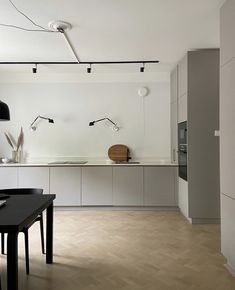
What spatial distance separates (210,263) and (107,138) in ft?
10.3

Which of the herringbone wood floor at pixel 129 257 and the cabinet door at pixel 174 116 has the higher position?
the cabinet door at pixel 174 116

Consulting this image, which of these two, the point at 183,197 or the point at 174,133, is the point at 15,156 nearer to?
the point at 174,133

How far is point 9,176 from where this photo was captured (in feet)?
15.6

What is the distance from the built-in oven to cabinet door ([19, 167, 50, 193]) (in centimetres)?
230

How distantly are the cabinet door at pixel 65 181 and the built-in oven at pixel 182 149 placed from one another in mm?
1746

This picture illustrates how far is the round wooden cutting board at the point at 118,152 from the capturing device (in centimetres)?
518

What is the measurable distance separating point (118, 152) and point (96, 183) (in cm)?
81

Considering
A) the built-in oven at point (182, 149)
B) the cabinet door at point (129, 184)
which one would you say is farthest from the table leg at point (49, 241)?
the built-in oven at point (182, 149)

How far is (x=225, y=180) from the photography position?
8.62 feet

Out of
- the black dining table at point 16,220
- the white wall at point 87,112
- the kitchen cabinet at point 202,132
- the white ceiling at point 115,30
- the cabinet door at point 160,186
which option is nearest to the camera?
the black dining table at point 16,220

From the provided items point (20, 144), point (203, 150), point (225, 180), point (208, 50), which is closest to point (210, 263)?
point (225, 180)

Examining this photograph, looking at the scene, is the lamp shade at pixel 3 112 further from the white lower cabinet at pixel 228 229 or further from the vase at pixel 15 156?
the vase at pixel 15 156

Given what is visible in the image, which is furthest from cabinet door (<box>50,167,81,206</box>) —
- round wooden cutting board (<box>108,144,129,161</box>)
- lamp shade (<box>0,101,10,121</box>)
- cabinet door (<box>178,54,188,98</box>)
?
lamp shade (<box>0,101,10,121</box>)

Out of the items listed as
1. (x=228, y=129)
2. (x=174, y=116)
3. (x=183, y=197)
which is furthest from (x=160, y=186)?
(x=228, y=129)
